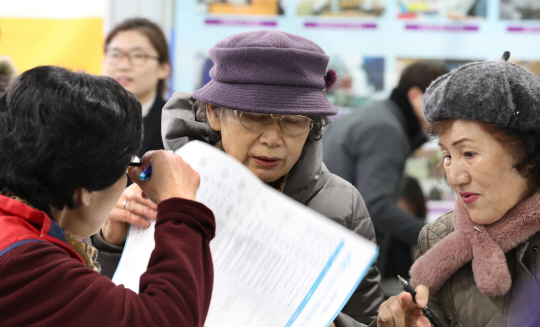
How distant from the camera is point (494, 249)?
4.54 ft

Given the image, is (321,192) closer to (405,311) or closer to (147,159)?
(405,311)

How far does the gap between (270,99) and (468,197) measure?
20.1 inches

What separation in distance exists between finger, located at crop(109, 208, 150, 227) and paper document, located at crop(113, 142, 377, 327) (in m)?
A: 0.09

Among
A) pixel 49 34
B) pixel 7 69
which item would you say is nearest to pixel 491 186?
pixel 7 69

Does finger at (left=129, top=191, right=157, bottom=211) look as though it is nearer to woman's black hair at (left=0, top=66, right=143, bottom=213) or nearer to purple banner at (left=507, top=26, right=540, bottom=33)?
woman's black hair at (left=0, top=66, right=143, bottom=213)

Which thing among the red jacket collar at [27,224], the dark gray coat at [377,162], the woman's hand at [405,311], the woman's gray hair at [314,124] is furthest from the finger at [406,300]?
the dark gray coat at [377,162]

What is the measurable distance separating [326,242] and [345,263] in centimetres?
5

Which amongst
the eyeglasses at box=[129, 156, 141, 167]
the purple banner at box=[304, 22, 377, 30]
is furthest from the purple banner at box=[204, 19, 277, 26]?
the eyeglasses at box=[129, 156, 141, 167]

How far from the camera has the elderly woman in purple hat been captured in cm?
148

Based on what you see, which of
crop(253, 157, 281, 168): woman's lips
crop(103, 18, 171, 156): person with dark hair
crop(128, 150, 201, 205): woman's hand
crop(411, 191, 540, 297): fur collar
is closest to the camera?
crop(128, 150, 201, 205): woman's hand

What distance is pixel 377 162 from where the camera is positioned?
290cm

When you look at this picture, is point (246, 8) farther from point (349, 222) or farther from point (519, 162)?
point (519, 162)

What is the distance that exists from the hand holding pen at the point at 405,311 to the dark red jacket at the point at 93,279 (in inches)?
17.6

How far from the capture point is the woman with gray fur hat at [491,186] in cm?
131
